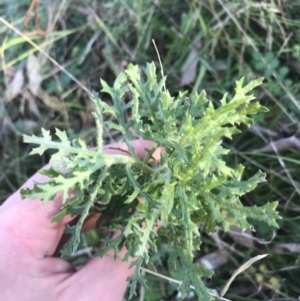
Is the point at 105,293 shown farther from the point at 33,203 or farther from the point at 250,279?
the point at 250,279

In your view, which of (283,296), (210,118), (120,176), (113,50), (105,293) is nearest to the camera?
(210,118)

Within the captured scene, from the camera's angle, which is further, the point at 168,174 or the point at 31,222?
the point at 31,222

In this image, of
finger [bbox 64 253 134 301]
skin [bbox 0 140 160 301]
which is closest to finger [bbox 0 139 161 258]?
skin [bbox 0 140 160 301]

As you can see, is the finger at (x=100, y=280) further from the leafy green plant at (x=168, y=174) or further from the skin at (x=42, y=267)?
the leafy green plant at (x=168, y=174)

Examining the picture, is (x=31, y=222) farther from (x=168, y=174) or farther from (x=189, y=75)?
(x=189, y=75)

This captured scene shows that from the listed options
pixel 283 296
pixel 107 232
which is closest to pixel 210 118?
pixel 107 232

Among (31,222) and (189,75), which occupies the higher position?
(189,75)

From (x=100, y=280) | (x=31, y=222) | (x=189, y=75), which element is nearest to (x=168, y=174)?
(x=100, y=280)
